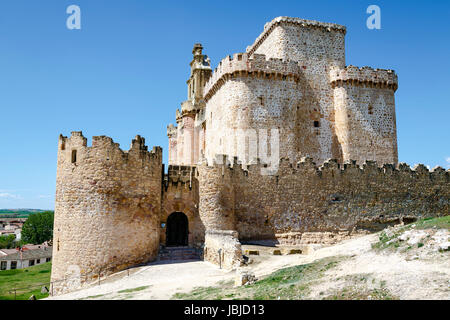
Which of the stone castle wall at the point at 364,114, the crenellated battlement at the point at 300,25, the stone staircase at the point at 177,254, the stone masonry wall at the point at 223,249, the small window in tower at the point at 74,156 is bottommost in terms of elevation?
the stone staircase at the point at 177,254

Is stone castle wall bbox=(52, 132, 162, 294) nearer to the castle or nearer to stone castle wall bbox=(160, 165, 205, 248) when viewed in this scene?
the castle

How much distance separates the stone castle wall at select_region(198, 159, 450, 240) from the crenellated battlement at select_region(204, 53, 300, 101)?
6.64 meters

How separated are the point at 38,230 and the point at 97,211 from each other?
68860 mm

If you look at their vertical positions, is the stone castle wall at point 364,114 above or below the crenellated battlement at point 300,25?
below

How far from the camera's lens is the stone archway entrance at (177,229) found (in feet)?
65.7

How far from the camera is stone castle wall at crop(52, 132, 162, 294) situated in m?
15.5

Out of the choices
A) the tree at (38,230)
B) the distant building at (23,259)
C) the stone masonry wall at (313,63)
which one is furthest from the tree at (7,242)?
the stone masonry wall at (313,63)

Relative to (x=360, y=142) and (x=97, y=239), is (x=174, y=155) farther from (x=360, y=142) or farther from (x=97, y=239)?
(x=97, y=239)

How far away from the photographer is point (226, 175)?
18688 mm

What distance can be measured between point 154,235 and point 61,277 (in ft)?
12.5

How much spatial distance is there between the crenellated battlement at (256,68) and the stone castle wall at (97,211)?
963 cm

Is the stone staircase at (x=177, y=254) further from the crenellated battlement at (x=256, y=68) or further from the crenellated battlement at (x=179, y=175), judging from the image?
the crenellated battlement at (x=256, y=68)

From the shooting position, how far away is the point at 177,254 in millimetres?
17656
